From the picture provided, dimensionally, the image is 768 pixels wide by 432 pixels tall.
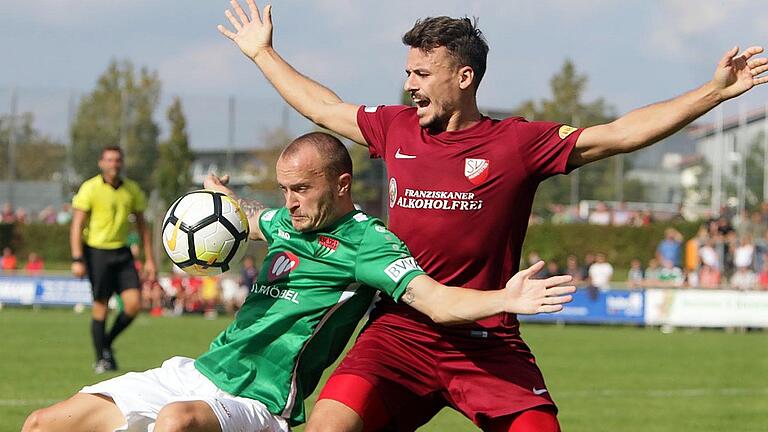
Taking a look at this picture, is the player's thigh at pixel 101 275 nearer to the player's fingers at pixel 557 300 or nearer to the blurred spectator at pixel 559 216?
the player's fingers at pixel 557 300

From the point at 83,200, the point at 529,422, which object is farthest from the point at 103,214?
the point at 529,422

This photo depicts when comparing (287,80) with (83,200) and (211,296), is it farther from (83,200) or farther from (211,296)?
(211,296)

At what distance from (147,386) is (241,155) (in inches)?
1615

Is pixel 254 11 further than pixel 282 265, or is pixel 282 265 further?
pixel 254 11

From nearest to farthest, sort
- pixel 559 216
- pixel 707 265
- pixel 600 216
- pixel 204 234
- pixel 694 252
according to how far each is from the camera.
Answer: pixel 204 234, pixel 707 265, pixel 694 252, pixel 600 216, pixel 559 216

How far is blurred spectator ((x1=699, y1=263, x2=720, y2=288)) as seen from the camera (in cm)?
2820

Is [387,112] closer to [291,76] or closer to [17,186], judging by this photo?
[291,76]

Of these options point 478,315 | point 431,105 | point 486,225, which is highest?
point 431,105

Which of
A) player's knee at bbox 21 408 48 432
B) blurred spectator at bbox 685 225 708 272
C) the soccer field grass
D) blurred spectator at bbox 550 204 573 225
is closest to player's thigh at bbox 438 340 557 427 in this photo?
player's knee at bbox 21 408 48 432

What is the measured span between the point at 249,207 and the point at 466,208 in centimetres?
137

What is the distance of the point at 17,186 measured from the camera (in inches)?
1663

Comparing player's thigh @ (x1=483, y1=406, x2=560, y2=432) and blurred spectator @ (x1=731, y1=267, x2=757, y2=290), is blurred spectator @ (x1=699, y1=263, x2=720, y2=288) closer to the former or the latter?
blurred spectator @ (x1=731, y1=267, x2=757, y2=290)

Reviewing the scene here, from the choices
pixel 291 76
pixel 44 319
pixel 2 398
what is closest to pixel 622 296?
pixel 44 319

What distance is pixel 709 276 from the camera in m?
28.4
